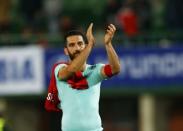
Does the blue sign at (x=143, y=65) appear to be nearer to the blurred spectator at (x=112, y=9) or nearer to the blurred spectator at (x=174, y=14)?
the blurred spectator at (x=174, y=14)

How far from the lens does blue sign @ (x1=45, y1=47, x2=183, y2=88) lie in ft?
63.8

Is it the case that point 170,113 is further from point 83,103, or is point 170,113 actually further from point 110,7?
point 83,103

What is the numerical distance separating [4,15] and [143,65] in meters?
3.85

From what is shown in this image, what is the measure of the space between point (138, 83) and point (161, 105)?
1378 mm

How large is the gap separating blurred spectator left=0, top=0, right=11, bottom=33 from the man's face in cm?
1136

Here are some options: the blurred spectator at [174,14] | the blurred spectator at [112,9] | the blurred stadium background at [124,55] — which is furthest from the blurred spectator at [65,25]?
the blurred spectator at [174,14]

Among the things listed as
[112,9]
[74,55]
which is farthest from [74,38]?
[112,9]

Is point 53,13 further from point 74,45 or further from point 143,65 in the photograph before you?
point 74,45

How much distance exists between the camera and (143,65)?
64.4 feet

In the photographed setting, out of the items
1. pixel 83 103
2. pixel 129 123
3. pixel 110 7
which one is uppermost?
pixel 110 7

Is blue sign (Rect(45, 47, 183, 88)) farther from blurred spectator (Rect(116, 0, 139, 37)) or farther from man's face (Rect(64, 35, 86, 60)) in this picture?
man's face (Rect(64, 35, 86, 60))

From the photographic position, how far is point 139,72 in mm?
19703

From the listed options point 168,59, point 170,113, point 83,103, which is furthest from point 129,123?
point 83,103

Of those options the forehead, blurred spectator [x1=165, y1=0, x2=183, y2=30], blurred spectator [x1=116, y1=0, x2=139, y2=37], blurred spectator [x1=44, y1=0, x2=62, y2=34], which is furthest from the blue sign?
the forehead
